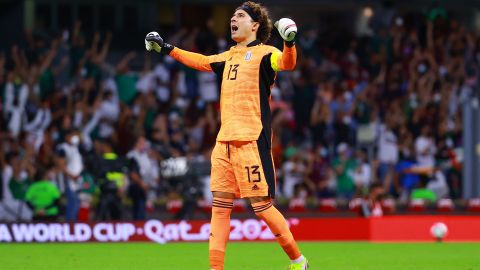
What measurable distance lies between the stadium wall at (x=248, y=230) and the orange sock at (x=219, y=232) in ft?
21.6

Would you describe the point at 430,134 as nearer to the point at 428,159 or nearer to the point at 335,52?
the point at 428,159

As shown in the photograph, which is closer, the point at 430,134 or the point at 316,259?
the point at 316,259

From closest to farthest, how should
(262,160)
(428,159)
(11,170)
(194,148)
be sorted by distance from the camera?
(262,160) < (11,170) < (194,148) < (428,159)

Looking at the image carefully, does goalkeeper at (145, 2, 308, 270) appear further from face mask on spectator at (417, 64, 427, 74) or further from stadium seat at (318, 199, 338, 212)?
face mask on spectator at (417, 64, 427, 74)

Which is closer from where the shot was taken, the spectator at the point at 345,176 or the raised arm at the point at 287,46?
the raised arm at the point at 287,46

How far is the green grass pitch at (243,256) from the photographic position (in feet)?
40.6

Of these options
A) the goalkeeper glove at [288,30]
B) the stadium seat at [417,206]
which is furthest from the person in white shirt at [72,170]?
the goalkeeper glove at [288,30]

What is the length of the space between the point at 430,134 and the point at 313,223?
738 centimetres

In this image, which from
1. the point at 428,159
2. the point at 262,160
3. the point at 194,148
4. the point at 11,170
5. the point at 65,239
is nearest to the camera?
the point at 262,160

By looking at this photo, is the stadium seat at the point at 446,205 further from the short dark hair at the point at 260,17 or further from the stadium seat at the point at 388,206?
the short dark hair at the point at 260,17

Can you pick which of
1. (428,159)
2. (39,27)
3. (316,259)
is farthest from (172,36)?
(316,259)

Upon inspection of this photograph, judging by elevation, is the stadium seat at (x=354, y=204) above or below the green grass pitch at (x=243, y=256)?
below

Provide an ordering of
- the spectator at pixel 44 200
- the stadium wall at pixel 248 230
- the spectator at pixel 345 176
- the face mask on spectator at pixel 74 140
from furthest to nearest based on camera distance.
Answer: the spectator at pixel 345 176 → the face mask on spectator at pixel 74 140 → the spectator at pixel 44 200 → the stadium wall at pixel 248 230

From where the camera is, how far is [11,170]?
19422 mm
